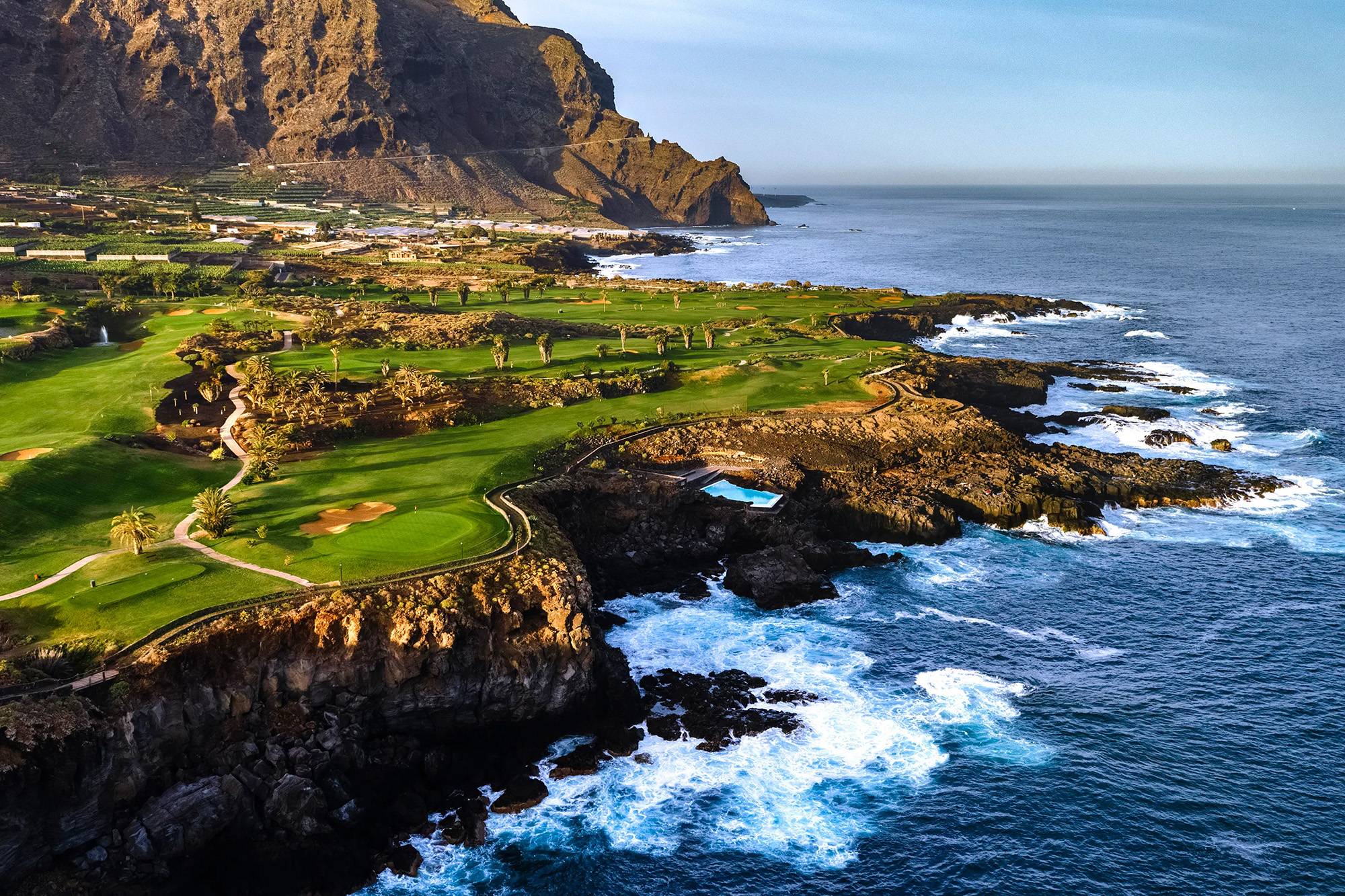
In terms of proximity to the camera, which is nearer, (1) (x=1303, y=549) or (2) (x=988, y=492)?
(1) (x=1303, y=549)

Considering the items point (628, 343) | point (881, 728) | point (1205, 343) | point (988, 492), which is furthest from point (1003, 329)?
point (881, 728)

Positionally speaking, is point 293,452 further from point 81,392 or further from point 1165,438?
point 1165,438

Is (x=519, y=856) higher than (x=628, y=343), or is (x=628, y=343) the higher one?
(x=628, y=343)

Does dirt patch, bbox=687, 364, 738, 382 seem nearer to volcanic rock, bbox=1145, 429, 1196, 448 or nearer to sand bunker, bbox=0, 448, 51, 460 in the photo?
volcanic rock, bbox=1145, 429, 1196, 448

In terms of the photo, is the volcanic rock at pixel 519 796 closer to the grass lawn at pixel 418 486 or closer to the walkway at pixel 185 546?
the grass lawn at pixel 418 486

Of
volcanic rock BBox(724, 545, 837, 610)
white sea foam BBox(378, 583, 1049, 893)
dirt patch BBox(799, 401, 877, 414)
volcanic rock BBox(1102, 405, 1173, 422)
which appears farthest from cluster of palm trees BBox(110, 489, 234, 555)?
volcanic rock BBox(1102, 405, 1173, 422)

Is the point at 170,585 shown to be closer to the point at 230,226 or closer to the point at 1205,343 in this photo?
the point at 1205,343

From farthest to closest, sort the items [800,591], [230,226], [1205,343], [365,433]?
[230,226]
[1205,343]
[365,433]
[800,591]
